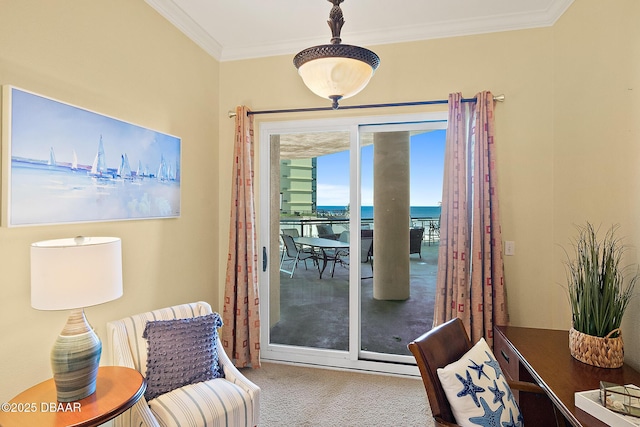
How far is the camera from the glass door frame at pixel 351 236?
10.00 feet

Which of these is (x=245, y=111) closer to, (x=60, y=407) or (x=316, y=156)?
(x=316, y=156)

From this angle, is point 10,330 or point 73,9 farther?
point 73,9

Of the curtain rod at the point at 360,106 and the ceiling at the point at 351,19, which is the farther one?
the curtain rod at the point at 360,106

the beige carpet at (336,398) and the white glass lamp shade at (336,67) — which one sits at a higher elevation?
the white glass lamp shade at (336,67)

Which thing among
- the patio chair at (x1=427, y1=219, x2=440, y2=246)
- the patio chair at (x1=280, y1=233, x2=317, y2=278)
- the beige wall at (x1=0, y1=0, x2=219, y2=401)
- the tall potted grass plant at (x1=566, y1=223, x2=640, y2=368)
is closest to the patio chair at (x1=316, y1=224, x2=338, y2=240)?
the patio chair at (x1=280, y1=233, x2=317, y2=278)

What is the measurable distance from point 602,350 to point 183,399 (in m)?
2.09

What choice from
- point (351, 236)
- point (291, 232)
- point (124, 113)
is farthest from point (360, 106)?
point (124, 113)

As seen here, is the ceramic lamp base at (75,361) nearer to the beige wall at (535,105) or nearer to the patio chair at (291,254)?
the beige wall at (535,105)

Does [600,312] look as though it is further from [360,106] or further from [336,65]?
[360,106]

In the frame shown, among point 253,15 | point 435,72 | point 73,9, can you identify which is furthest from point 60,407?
point 435,72

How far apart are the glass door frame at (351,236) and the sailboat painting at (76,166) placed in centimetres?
101

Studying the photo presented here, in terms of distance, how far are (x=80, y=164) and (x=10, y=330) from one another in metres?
0.86

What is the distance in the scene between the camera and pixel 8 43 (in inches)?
63.2


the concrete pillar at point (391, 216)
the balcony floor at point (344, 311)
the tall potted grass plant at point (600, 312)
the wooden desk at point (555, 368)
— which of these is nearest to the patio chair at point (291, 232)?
the balcony floor at point (344, 311)
